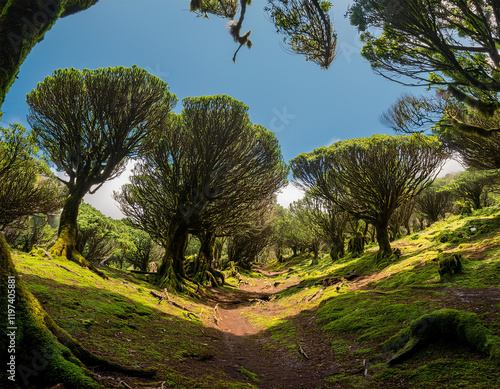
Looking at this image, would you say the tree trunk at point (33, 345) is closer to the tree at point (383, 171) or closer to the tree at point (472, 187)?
the tree at point (383, 171)

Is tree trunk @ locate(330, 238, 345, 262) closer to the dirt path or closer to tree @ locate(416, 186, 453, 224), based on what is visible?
tree @ locate(416, 186, 453, 224)

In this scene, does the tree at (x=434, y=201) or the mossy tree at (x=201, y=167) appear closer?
the mossy tree at (x=201, y=167)

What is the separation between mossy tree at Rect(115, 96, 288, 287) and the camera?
12.7 m

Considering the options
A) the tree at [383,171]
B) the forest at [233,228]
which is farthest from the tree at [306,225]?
the tree at [383,171]

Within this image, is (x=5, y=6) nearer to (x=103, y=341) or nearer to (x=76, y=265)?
(x=103, y=341)

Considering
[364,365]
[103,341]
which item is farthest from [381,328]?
[103,341]

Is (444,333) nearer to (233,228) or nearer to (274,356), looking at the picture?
(274,356)

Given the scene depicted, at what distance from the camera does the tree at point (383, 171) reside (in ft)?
43.3

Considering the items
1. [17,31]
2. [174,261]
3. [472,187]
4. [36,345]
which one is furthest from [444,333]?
[472,187]

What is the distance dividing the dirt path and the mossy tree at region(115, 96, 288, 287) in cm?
571

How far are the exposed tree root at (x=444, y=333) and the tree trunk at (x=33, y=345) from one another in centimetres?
437

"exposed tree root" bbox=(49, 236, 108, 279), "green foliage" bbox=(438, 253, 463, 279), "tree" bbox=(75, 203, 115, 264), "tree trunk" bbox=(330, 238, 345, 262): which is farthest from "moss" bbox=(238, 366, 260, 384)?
"tree trunk" bbox=(330, 238, 345, 262)

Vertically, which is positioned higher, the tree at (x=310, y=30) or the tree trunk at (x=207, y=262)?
the tree at (x=310, y=30)

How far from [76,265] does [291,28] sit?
11132 millimetres
